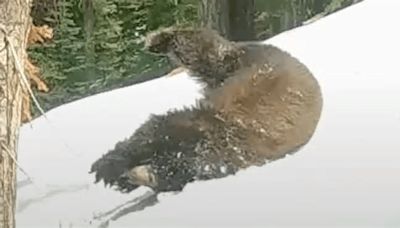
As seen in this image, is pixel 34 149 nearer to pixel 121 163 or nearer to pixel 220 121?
pixel 121 163

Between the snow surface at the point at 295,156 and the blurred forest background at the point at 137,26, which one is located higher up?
the blurred forest background at the point at 137,26

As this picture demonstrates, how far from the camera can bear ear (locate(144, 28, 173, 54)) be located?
307 centimetres

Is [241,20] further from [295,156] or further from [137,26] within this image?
[295,156]

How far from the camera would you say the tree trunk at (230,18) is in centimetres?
306

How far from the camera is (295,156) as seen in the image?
3.09 metres

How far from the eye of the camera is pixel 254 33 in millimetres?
3090

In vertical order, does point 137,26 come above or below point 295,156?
above

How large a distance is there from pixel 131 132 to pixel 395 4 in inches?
41.0

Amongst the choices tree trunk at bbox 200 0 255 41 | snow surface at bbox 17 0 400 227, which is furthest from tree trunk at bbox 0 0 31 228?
tree trunk at bbox 200 0 255 41

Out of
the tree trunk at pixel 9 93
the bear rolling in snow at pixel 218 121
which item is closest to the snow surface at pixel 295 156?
the bear rolling in snow at pixel 218 121

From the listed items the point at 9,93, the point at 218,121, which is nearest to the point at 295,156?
the point at 218,121

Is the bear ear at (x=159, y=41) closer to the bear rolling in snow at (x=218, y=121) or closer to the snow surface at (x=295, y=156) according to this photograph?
the bear rolling in snow at (x=218, y=121)

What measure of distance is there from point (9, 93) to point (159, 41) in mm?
832

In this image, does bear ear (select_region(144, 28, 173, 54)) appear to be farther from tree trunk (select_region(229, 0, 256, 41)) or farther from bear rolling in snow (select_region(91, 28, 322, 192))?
tree trunk (select_region(229, 0, 256, 41))
